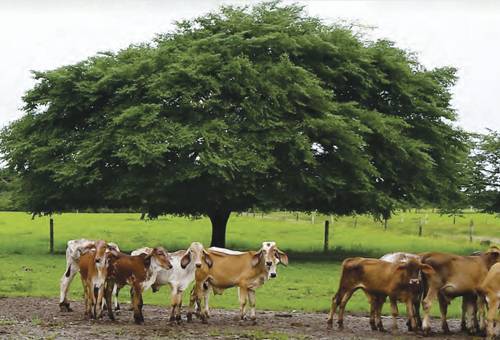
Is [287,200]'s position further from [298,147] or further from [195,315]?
[195,315]

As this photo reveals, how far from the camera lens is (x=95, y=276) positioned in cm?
1656

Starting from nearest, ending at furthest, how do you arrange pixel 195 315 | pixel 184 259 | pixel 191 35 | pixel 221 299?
1. pixel 184 259
2. pixel 195 315
3. pixel 221 299
4. pixel 191 35

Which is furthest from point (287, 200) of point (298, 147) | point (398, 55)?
point (398, 55)

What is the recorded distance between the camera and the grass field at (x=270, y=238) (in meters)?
22.3

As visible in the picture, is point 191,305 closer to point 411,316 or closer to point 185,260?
point 185,260

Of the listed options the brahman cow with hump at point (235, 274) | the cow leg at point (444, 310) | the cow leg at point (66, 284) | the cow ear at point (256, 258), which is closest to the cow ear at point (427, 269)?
the cow leg at point (444, 310)

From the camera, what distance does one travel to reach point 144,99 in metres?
34.3

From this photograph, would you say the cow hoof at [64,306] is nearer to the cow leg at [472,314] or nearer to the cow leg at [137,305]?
the cow leg at [137,305]

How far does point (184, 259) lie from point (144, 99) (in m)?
18.8

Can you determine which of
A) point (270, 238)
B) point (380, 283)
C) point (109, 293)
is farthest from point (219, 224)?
point (380, 283)

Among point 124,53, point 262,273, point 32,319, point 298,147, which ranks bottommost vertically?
point 32,319

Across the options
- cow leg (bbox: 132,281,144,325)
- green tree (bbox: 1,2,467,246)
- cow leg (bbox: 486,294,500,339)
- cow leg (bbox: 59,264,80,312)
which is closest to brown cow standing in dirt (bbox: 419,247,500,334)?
cow leg (bbox: 486,294,500,339)

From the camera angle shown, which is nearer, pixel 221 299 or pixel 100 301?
pixel 100 301

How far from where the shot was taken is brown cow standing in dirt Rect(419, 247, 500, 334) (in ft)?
51.3
